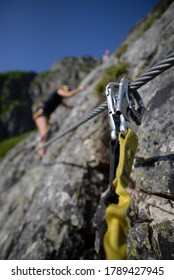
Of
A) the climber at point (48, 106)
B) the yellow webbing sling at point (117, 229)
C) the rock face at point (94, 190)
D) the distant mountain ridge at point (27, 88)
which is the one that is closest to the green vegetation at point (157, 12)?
the rock face at point (94, 190)

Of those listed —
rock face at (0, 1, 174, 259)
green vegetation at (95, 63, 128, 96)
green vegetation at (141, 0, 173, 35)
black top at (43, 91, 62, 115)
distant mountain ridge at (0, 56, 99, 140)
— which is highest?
distant mountain ridge at (0, 56, 99, 140)

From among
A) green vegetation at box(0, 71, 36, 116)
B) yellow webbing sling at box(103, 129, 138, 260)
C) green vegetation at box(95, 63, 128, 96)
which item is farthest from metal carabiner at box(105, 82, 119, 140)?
green vegetation at box(0, 71, 36, 116)

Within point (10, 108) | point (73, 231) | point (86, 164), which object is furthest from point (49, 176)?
point (10, 108)

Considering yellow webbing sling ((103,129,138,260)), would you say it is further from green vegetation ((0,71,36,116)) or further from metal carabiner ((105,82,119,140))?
green vegetation ((0,71,36,116))

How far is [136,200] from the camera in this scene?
12.4 ft

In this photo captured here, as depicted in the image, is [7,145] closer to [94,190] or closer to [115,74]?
[115,74]

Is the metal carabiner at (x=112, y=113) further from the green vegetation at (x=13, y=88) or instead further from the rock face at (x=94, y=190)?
the green vegetation at (x=13, y=88)

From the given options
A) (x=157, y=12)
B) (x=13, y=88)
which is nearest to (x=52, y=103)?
(x=157, y=12)

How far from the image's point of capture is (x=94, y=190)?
19.0ft

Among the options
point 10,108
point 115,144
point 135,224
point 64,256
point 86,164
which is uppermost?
point 10,108

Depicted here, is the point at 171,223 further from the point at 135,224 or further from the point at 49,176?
the point at 49,176

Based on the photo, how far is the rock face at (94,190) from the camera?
3.09 m

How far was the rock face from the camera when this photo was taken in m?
3.09
